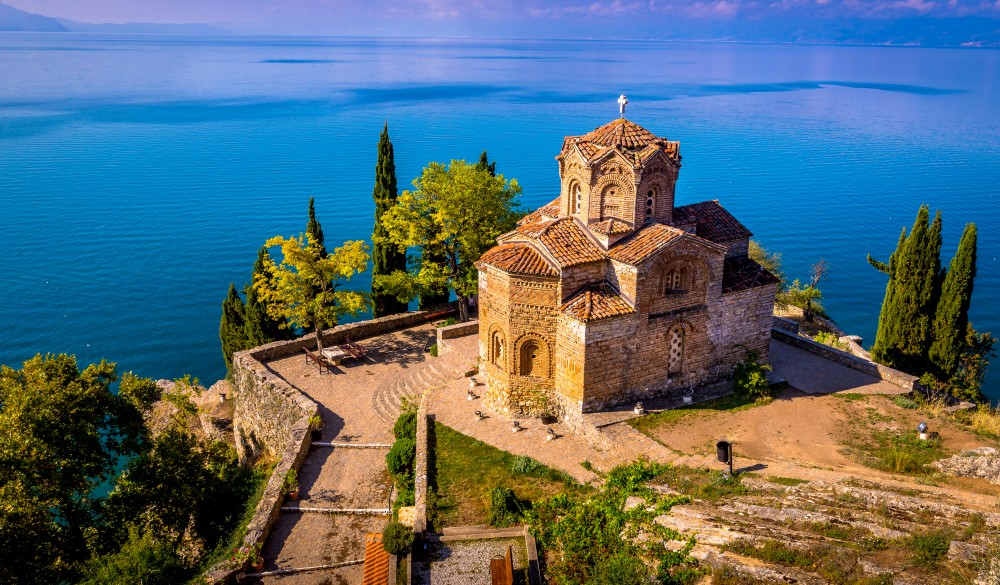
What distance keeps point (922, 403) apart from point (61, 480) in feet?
85.8

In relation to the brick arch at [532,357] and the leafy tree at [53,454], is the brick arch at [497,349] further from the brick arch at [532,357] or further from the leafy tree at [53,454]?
the leafy tree at [53,454]

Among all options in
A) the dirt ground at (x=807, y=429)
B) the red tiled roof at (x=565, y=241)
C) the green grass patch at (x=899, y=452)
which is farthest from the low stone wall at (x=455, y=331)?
the green grass patch at (x=899, y=452)

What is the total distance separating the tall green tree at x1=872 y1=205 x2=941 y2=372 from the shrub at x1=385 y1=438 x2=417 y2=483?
70.3 feet

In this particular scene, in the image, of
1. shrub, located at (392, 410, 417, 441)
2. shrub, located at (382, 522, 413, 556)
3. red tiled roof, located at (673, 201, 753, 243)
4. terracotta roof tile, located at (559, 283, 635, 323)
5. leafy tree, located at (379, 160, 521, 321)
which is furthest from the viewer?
leafy tree, located at (379, 160, 521, 321)

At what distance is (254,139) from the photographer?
102m

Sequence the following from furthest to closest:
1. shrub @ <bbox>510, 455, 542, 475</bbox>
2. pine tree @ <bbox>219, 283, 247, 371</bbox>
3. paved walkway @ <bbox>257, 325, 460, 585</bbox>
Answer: pine tree @ <bbox>219, 283, 247, 371</bbox>, shrub @ <bbox>510, 455, 542, 475</bbox>, paved walkway @ <bbox>257, 325, 460, 585</bbox>

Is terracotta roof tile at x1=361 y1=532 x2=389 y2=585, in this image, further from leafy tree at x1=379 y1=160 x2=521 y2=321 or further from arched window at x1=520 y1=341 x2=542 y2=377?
leafy tree at x1=379 y1=160 x2=521 y2=321

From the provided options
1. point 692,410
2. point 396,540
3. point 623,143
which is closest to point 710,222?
point 623,143

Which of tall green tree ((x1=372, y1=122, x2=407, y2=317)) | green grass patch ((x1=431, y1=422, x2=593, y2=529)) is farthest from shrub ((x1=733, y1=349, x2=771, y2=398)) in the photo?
tall green tree ((x1=372, y1=122, x2=407, y2=317))

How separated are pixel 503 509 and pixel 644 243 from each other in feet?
31.0

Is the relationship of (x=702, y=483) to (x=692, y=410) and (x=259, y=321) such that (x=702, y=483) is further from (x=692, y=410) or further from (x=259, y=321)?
(x=259, y=321)

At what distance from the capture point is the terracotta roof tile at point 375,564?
16.4 m

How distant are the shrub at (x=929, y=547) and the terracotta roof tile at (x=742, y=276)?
11.3 meters

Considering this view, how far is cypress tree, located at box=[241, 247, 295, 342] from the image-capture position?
32.3 m
